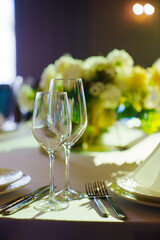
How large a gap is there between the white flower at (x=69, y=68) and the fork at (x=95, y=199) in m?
0.73

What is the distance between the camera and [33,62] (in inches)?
260

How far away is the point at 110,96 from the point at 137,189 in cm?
78

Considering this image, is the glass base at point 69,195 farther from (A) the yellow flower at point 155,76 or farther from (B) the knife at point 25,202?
(A) the yellow flower at point 155,76

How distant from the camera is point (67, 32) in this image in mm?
6395

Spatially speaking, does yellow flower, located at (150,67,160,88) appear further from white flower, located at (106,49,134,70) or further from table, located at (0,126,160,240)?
table, located at (0,126,160,240)

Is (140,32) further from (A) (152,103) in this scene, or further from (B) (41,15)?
(A) (152,103)

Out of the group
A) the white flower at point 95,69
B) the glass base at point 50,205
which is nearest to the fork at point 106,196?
the glass base at point 50,205

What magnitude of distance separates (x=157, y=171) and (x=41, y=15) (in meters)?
6.06

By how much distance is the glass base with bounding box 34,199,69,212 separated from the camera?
798 mm

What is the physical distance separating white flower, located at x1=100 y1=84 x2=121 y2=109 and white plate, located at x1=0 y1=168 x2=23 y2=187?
707mm

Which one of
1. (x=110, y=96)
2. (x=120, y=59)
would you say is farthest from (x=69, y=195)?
(x=120, y=59)

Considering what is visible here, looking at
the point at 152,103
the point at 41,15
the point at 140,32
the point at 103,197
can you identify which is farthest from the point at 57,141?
the point at 41,15

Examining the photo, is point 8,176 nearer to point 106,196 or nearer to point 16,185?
point 16,185

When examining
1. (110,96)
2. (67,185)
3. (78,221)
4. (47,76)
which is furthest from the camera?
(47,76)
